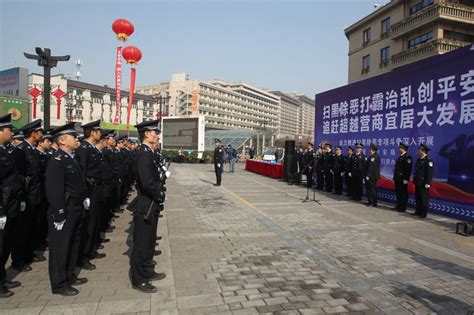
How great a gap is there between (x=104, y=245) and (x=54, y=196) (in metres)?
2.31

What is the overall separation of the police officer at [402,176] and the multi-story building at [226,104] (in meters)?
62.6

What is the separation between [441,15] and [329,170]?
23.9 metres

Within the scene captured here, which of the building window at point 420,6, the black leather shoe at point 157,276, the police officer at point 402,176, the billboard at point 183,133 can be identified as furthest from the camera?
the billboard at point 183,133

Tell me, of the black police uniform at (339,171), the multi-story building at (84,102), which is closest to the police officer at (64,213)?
the black police uniform at (339,171)

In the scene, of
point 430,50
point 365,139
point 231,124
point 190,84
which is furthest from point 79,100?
point 365,139

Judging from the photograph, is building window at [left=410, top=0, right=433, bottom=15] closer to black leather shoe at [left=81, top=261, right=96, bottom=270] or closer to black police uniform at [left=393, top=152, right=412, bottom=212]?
black police uniform at [left=393, top=152, right=412, bottom=212]

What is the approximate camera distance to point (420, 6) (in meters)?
30.8

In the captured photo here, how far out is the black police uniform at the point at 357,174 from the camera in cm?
1065

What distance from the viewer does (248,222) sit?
24.7 ft

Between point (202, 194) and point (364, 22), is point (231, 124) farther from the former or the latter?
point (202, 194)

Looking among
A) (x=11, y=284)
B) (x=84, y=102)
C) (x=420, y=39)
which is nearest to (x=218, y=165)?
(x=11, y=284)

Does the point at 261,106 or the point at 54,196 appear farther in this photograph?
Result: the point at 261,106

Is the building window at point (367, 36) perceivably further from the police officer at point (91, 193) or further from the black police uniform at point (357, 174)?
the police officer at point (91, 193)

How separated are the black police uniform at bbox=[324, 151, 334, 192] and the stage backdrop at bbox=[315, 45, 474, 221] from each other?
1.10 m
